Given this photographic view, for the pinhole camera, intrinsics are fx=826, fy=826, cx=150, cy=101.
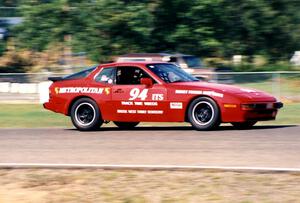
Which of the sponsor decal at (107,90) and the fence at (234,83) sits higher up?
the fence at (234,83)

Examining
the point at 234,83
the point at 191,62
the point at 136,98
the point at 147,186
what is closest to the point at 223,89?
the point at 136,98

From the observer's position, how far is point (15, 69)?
4362 centimetres

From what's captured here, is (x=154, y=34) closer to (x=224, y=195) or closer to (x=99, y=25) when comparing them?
(x=99, y=25)

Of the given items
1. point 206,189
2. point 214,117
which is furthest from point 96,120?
point 206,189

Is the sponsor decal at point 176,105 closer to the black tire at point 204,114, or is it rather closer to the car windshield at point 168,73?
the black tire at point 204,114

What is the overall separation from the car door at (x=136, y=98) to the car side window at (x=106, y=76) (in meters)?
0.10

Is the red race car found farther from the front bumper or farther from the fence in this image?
the fence

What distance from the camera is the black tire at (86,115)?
16.1 meters

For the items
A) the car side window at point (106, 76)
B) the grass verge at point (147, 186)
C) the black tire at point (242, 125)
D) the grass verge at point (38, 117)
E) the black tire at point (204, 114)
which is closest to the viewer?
the grass verge at point (147, 186)

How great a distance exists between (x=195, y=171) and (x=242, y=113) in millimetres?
5279

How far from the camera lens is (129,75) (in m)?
16.3

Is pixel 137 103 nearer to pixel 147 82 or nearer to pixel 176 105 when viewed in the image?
pixel 147 82

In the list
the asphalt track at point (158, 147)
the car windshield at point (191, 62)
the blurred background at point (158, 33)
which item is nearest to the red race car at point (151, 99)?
the asphalt track at point (158, 147)

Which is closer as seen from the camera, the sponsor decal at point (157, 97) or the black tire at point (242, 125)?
the sponsor decal at point (157, 97)
